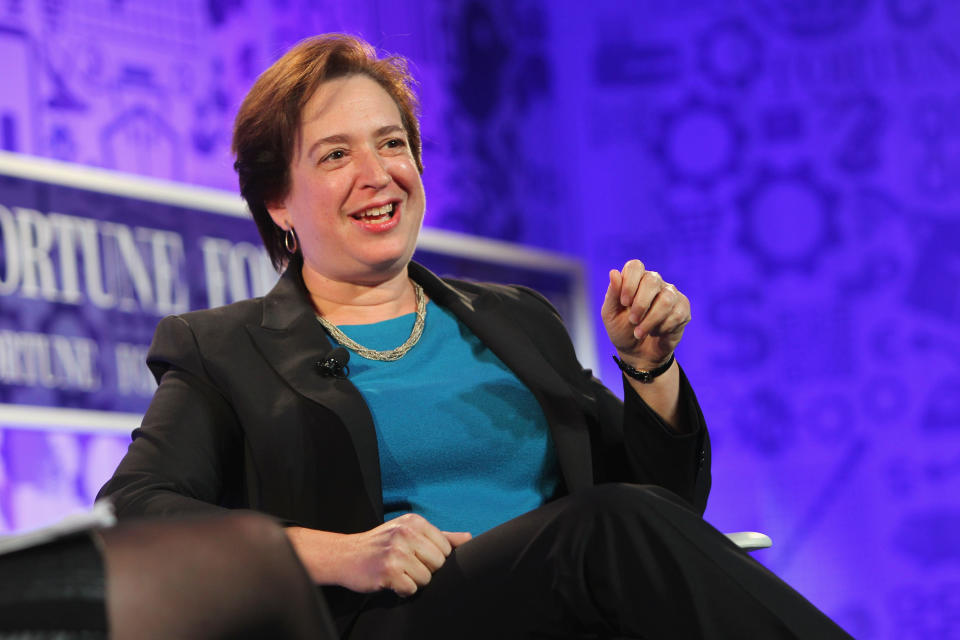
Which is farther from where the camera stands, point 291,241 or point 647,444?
point 291,241

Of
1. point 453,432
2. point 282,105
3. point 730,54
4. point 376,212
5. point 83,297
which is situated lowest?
point 453,432

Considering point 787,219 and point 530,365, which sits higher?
point 787,219

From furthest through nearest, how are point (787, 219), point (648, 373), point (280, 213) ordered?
point (787, 219)
point (280, 213)
point (648, 373)

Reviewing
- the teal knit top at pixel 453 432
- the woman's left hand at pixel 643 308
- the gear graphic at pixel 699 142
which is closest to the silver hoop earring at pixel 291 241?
the teal knit top at pixel 453 432

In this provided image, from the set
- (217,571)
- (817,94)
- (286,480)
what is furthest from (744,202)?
(217,571)

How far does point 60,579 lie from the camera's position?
0.65 metres

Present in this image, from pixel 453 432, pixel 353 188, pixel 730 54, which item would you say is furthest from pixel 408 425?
pixel 730 54

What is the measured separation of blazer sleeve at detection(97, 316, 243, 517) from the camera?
1.33 meters

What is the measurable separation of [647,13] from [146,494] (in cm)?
259

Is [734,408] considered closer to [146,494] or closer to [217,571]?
[146,494]

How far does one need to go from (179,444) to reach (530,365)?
0.52m

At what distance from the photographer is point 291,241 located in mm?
1832

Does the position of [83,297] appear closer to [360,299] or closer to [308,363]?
[360,299]

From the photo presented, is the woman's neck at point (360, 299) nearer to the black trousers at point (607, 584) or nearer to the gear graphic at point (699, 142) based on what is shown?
the black trousers at point (607, 584)
